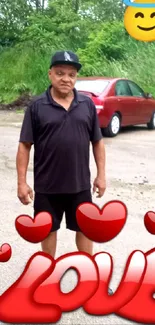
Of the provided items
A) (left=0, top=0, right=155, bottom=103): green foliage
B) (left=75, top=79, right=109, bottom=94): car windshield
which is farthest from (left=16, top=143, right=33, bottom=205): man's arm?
(left=0, top=0, right=155, bottom=103): green foliage

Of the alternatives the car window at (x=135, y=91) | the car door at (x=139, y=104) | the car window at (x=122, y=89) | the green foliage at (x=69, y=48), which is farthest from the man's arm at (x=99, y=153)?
the green foliage at (x=69, y=48)

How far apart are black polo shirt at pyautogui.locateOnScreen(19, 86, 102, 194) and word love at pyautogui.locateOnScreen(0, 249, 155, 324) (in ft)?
1.40

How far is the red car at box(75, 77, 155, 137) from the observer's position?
10398 mm

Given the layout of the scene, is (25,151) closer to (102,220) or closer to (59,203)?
(59,203)

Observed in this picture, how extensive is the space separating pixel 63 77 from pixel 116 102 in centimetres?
824

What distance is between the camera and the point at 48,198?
2896 millimetres

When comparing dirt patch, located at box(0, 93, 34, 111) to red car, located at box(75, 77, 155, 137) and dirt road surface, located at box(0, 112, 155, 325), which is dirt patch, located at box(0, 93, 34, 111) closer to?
red car, located at box(75, 77, 155, 137)

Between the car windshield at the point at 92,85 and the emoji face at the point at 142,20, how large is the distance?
6.62 m

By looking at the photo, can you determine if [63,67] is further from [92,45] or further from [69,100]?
[92,45]

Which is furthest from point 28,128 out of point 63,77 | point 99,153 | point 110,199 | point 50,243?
point 110,199

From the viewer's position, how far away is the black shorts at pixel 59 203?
2.90 metres

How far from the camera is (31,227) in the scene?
2.46 metres

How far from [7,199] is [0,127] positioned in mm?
6399

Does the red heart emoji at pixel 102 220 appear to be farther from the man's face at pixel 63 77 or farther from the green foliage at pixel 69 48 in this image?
the green foliage at pixel 69 48
